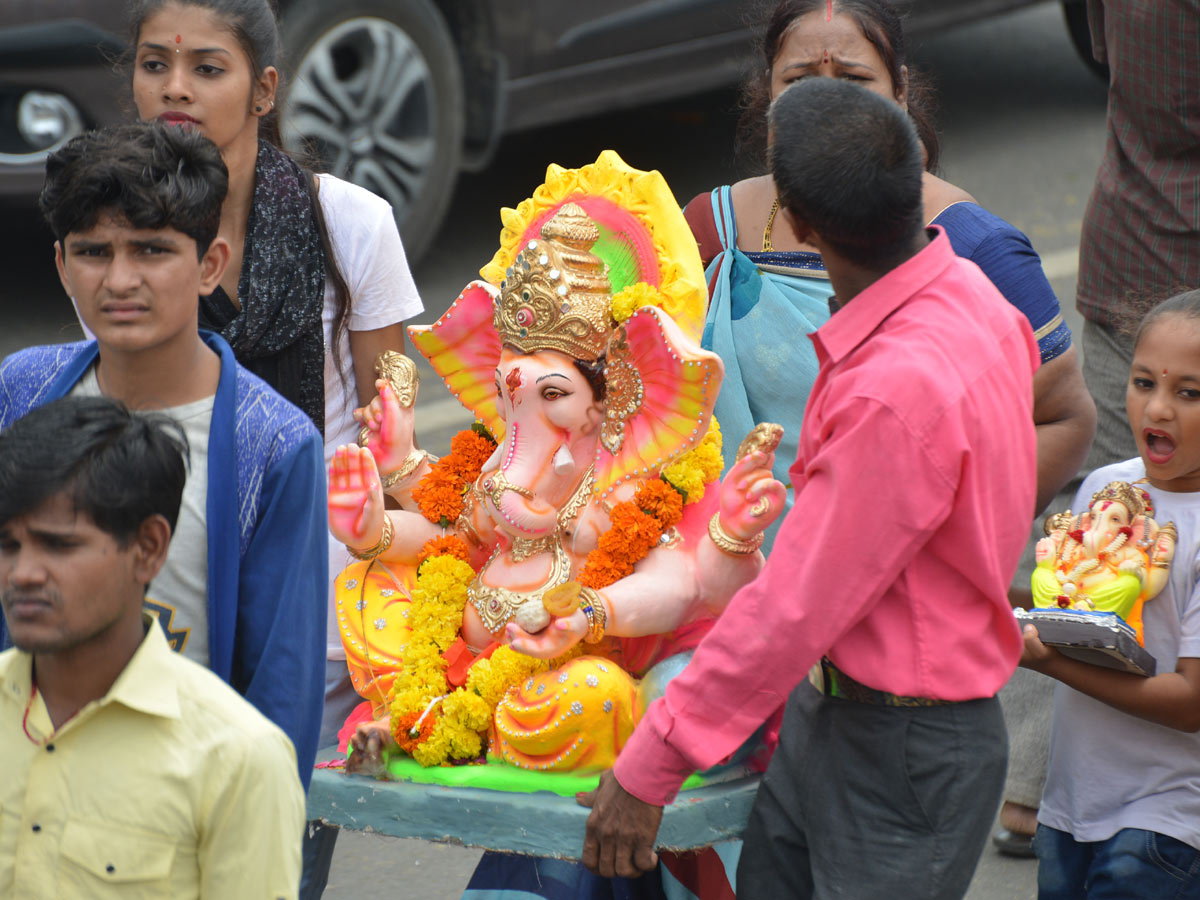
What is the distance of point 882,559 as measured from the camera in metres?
2.35

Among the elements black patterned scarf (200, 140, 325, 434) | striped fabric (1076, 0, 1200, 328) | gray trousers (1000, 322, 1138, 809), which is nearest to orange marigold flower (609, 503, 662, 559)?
black patterned scarf (200, 140, 325, 434)

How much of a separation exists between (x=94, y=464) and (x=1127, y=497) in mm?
1955

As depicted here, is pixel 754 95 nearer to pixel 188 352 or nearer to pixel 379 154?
pixel 188 352

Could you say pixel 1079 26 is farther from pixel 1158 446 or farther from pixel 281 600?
pixel 281 600

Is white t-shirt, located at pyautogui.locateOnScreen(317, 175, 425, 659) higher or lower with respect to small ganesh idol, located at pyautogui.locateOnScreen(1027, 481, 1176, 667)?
higher

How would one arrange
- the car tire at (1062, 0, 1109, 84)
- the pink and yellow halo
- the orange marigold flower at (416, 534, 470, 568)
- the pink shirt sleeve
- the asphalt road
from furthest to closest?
1. the car tire at (1062, 0, 1109, 84)
2. the asphalt road
3. the orange marigold flower at (416, 534, 470, 568)
4. the pink and yellow halo
5. the pink shirt sleeve

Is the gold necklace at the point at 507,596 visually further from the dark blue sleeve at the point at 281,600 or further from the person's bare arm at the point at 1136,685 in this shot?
the person's bare arm at the point at 1136,685

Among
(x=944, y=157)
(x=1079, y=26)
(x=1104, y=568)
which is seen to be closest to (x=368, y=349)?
(x=1104, y=568)

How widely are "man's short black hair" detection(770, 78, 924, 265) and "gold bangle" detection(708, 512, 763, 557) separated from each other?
0.66 metres

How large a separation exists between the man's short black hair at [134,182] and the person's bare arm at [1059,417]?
5.82 feet

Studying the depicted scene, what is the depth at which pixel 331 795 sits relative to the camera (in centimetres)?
293

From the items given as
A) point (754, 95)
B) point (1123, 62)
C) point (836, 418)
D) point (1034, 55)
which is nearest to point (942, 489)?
point (836, 418)

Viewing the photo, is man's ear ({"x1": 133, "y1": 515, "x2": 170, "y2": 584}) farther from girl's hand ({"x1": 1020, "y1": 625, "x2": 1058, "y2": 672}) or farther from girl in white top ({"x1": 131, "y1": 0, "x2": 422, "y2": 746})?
girl's hand ({"x1": 1020, "y1": 625, "x2": 1058, "y2": 672})

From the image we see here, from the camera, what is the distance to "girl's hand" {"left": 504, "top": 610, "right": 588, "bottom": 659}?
2.89 metres
